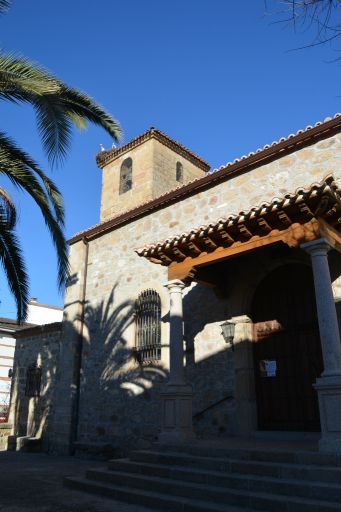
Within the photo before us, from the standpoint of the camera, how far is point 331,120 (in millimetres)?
7949

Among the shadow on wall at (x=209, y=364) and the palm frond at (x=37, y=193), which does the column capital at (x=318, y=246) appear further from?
the palm frond at (x=37, y=193)

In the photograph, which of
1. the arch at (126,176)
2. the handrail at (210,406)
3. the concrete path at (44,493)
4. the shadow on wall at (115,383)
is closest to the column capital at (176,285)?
the handrail at (210,406)

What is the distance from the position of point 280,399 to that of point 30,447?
7982 mm

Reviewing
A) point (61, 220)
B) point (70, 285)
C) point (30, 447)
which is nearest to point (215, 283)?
point (61, 220)

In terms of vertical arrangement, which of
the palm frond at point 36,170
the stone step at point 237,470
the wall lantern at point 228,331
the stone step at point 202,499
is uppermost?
the palm frond at point 36,170

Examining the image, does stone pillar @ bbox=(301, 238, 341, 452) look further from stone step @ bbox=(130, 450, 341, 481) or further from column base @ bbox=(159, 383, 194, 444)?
column base @ bbox=(159, 383, 194, 444)

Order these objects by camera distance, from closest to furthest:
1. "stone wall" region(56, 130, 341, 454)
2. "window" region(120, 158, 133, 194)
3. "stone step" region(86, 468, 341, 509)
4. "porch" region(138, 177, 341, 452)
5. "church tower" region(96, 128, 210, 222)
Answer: "stone step" region(86, 468, 341, 509), "porch" region(138, 177, 341, 452), "stone wall" region(56, 130, 341, 454), "church tower" region(96, 128, 210, 222), "window" region(120, 158, 133, 194)

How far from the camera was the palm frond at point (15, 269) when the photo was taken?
23.5ft

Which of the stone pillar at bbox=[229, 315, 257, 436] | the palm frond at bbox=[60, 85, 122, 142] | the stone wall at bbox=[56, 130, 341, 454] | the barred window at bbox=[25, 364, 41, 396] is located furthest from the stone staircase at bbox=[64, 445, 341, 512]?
the barred window at bbox=[25, 364, 41, 396]

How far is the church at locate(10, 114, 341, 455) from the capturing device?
622cm

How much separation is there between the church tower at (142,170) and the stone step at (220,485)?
1222cm

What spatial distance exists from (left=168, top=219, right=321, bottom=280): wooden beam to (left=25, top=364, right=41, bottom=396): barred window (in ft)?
25.6

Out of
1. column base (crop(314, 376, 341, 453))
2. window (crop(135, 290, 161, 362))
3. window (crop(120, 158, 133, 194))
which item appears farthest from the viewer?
window (crop(120, 158, 133, 194))

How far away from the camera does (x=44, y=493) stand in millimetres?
5891
